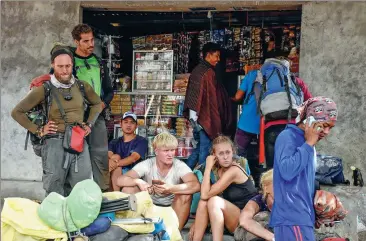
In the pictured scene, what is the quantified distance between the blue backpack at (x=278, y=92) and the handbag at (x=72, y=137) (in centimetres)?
227

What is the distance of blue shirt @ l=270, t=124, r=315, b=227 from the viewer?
5.77m

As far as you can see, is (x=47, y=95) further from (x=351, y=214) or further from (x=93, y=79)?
(x=351, y=214)

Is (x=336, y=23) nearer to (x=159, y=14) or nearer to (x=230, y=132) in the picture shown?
(x=230, y=132)

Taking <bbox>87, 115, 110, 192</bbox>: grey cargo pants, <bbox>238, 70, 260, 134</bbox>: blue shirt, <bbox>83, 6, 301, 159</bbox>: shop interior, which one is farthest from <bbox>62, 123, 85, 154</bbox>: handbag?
<bbox>83, 6, 301, 159</bbox>: shop interior

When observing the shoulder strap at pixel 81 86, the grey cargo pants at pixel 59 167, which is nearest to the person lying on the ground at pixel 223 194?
the grey cargo pants at pixel 59 167

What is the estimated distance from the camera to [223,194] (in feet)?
27.7

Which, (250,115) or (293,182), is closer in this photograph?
(293,182)

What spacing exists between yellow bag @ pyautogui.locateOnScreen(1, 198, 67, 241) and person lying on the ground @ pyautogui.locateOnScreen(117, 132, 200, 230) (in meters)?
2.49

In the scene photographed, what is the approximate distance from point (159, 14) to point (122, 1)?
60.1 inches

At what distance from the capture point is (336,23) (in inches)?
366

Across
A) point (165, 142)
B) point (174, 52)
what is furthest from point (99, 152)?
point (174, 52)

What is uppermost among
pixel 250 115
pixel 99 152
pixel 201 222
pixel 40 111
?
pixel 40 111

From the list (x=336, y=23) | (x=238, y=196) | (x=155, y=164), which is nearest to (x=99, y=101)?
(x=155, y=164)

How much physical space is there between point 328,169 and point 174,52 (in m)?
3.50
